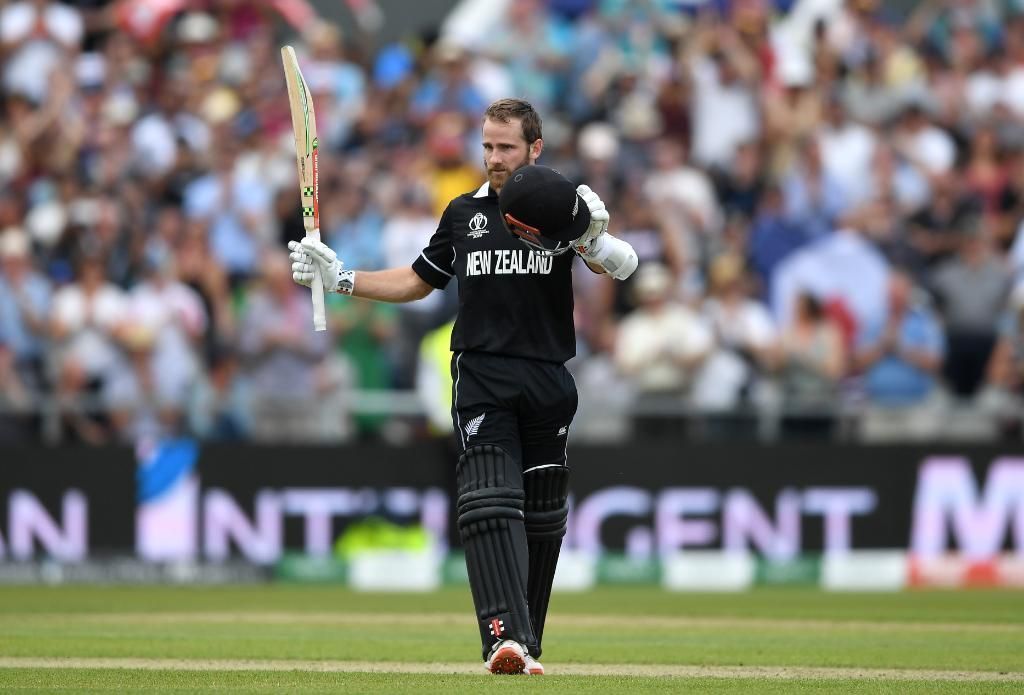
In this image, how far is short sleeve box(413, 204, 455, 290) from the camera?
→ 7852mm

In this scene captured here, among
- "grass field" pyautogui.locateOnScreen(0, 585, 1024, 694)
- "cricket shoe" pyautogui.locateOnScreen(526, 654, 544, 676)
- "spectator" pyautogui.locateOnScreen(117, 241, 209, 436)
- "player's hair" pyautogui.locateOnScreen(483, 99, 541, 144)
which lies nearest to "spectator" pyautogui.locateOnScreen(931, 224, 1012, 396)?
"grass field" pyautogui.locateOnScreen(0, 585, 1024, 694)

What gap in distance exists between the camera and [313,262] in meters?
7.80

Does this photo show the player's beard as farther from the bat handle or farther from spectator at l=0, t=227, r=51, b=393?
spectator at l=0, t=227, r=51, b=393

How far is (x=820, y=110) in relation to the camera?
17281mm

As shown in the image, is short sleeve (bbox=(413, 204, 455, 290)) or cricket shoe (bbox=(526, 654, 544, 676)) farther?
short sleeve (bbox=(413, 204, 455, 290))

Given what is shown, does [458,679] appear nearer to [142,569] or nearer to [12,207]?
[142,569]

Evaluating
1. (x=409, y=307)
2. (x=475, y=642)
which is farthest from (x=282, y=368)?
(x=475, y=642)

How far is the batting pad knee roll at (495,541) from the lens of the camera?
24.1ft

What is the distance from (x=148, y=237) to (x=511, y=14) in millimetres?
4500

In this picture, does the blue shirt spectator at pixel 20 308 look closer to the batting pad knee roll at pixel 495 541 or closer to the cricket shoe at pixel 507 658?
the batting pad knee roll at pixel 495 541

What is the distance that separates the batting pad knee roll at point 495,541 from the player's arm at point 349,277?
0.81 m

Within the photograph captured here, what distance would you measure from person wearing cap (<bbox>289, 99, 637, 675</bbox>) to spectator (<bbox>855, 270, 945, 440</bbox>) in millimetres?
7908

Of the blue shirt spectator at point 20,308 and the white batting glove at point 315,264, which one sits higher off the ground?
the white batting glove at point 315,264

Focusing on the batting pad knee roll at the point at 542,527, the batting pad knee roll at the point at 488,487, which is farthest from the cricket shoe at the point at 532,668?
the batting pad knee roll at the point at 488,487
